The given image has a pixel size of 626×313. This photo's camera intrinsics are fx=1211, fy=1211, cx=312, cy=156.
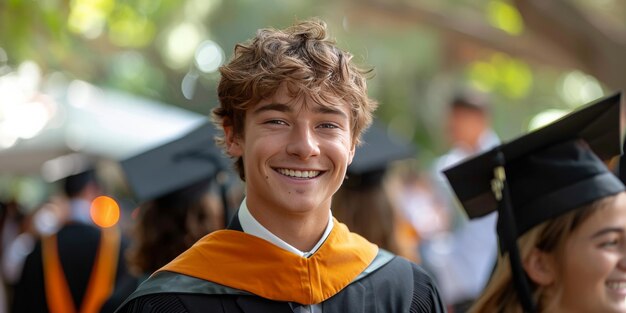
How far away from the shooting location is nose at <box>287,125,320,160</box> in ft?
10.9

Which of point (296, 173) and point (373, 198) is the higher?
point (296, 173)

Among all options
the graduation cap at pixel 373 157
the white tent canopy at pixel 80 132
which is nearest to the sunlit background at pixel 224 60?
the white tent canopy at pixel 80 132

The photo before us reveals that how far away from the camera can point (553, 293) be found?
412cm

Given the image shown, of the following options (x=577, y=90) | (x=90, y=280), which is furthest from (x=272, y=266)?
(x=577, y=90)

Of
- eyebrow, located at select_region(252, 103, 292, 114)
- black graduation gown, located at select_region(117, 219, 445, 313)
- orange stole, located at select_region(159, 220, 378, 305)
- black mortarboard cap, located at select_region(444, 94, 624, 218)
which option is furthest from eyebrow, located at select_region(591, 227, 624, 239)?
eyebrow, located at select_region(252, 103, 292, 114)

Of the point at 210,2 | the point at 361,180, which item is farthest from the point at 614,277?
the point at 210,2

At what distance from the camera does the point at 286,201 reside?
3.37 metres

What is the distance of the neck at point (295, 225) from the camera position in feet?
11.3

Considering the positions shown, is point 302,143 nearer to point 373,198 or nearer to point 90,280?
point 373,198

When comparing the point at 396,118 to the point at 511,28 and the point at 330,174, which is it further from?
the point at 330,174

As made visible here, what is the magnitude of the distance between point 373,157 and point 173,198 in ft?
4.59

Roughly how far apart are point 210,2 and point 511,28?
4642 millimetres

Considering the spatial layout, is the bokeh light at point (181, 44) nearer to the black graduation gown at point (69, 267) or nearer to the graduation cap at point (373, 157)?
the black graduation gown at point (69, 267)

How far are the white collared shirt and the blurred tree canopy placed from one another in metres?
0.62
